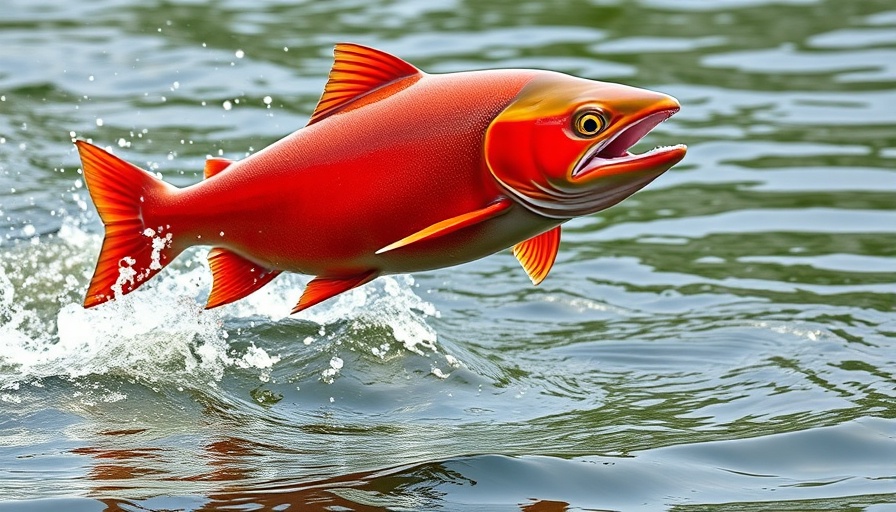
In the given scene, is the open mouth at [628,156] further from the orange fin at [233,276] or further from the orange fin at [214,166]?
the orange fin at [214,166]

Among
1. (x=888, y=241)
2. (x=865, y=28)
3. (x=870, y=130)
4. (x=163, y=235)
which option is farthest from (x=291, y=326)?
(x=865, y=28)

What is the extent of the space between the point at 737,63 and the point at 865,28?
1447mm

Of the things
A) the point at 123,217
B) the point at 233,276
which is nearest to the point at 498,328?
the point at 233,276

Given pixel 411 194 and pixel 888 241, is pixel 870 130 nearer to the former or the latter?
pixel 888 241

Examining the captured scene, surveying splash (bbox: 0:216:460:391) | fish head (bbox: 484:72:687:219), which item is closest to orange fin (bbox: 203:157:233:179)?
fish head (bbox: 484:72:687:219)

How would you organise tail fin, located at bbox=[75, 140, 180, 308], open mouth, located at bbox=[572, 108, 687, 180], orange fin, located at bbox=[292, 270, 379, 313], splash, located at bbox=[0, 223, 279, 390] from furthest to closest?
splash, located at bbox=[0, 223, 279, 390] < tail fin, located at bbox=[75, 140, 180, 308] < orange fin, located at bbox=[292, 270, 379, 313] < open mouth, located at bbox=[572, 108, 687, 180]

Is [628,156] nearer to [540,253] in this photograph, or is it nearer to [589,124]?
[589,124]

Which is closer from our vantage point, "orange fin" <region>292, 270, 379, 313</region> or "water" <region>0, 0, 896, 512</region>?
"orange fin" <region>292, 270, 379, 313</region>

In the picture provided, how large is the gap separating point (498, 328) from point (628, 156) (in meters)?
2.73

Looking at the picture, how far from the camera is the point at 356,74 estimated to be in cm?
386

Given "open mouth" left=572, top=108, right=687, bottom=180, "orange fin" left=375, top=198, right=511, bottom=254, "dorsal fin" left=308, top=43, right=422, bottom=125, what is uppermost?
"dorsal fin" left=308, top=43, right=422, bottom=125

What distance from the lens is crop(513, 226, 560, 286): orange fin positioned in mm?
3963

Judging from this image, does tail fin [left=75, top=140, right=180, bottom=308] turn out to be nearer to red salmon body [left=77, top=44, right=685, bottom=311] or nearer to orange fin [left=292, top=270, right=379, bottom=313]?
red salmon body [left=77, top=44, right=685, bottom=311]

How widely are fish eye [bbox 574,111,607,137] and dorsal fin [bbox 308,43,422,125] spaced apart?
0.52m
